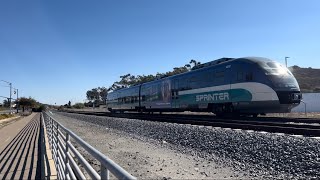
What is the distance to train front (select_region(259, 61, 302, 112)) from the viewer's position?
20.9 m

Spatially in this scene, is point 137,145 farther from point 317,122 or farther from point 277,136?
point 317,122

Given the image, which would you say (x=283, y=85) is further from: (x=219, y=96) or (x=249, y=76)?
(x=219, y=96)

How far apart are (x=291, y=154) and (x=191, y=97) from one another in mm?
18776

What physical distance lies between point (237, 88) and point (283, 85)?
2.76 meters

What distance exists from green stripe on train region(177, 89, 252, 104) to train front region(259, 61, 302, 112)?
1.62 metres

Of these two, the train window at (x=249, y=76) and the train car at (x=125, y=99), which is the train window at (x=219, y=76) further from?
the train car at (x=125, y=99)

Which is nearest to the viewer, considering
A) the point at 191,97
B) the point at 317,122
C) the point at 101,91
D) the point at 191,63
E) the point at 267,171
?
the point at 267,171

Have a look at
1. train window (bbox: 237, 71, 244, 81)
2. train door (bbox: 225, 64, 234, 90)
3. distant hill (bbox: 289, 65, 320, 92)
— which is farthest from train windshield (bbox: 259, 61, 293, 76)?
distant hill (bbox: 289, 65, 320, 92)

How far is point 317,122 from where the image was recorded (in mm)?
19891

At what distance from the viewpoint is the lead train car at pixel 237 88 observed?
21062mm

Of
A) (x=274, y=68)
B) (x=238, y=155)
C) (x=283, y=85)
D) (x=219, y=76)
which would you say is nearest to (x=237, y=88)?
(x=219, y=76)

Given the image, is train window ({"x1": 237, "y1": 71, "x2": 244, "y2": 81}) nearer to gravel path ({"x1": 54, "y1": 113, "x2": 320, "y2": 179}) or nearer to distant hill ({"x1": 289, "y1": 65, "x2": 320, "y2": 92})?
gravel path ({"x1": 54, "y1": 113, "x2": 320, "y2": 179})

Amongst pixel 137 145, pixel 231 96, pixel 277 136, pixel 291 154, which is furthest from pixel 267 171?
pixel 231 96

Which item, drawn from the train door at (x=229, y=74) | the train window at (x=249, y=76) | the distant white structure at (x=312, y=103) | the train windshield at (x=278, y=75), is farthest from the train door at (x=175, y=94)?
the distant white structure at (x=312, y=103)
